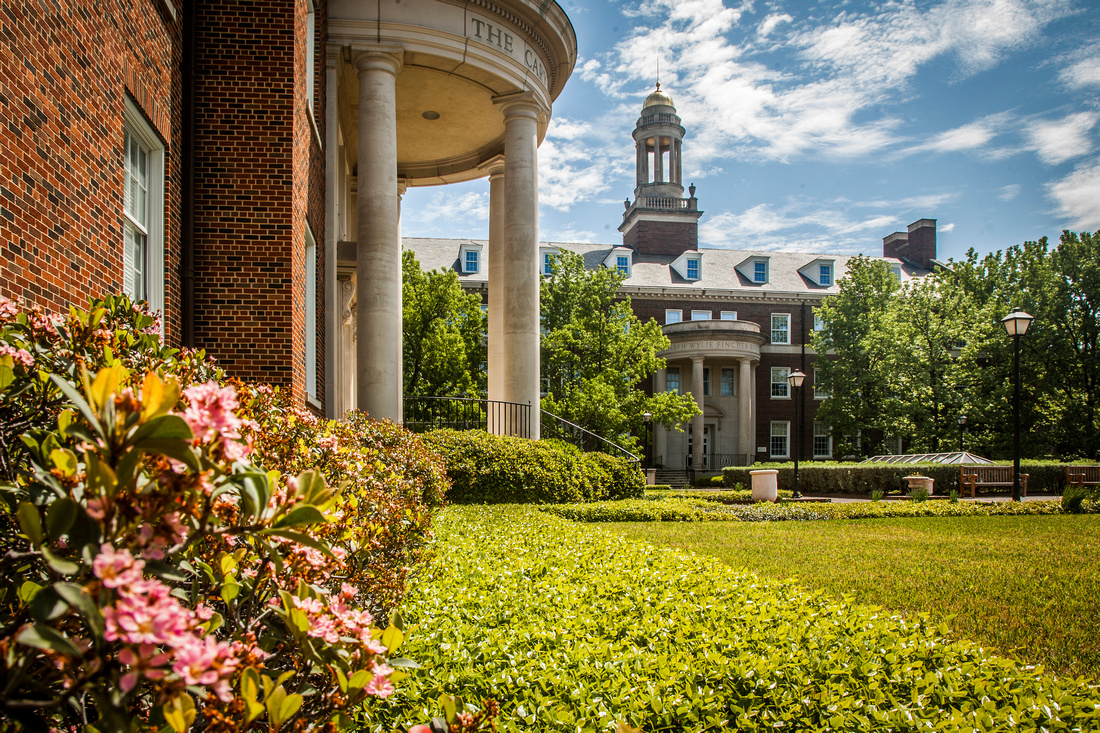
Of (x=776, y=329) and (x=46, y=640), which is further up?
(x=776, y=329)

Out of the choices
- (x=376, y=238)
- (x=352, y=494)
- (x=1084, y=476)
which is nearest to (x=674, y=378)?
(x=1084, y=476)

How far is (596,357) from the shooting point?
3156 cm

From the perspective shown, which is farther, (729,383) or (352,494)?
(729,383)

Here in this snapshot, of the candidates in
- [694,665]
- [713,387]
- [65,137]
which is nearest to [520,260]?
[65,137]

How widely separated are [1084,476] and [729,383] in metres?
20.9

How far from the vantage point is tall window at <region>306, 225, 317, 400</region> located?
11.0 m

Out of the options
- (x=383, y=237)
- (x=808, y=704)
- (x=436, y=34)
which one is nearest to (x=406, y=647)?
(x=808, y=704)

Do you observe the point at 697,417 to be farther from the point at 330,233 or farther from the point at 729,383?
the point at 330,233

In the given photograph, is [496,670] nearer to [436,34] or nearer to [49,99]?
[49,99]

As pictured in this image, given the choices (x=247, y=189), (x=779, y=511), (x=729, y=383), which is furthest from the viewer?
(x=729, y=383)

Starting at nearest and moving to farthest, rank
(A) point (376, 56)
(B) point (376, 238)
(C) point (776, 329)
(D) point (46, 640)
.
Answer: (D) point (46, 640) < (B) point (376, 238) < (A) point (376, 56) < (C) point (776, 329)

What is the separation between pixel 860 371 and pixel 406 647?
36992mm

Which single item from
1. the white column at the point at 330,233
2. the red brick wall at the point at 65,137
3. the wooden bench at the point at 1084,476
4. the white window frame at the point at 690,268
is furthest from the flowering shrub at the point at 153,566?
the white window frame at the point at 690,268

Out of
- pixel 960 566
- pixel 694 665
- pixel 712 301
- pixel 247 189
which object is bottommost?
pixel 960 566
